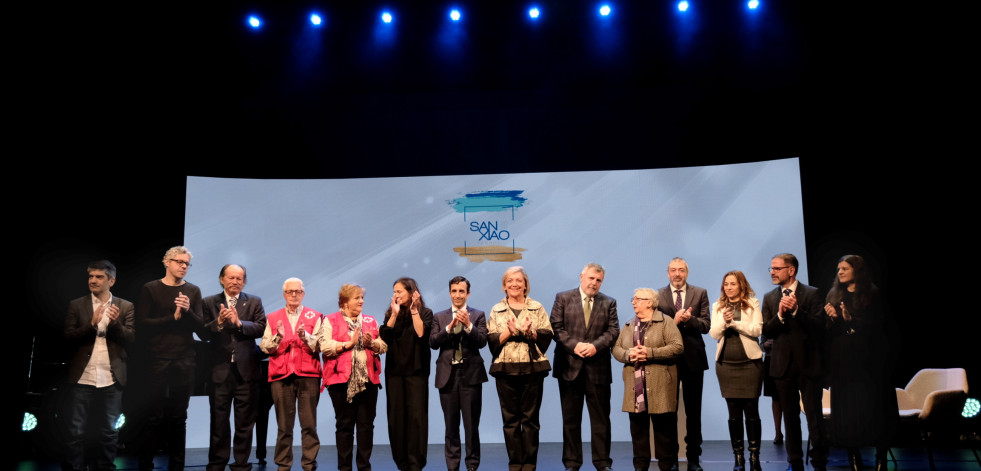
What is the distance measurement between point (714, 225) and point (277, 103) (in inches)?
180

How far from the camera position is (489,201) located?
7.95 meters

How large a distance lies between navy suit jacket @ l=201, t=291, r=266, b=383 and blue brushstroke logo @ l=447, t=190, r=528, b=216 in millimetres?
2911

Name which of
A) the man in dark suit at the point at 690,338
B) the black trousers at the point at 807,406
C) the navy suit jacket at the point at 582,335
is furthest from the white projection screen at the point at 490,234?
the black trousers at the point at 807,406

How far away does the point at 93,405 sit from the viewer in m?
5.31

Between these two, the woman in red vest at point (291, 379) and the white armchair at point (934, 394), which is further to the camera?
the white armchair at point (934, 394)

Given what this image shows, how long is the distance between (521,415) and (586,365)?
551mm

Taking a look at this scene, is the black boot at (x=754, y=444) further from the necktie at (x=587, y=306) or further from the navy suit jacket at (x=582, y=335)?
the necktie at (x=587, y=306)

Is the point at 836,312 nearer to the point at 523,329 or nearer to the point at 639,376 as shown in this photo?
the point at 639,376

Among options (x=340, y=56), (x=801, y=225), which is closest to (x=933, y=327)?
(x=801, y=225)

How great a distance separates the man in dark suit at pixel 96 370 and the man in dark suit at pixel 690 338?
150 inches

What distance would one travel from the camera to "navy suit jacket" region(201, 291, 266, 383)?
539cm

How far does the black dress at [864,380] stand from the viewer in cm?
484

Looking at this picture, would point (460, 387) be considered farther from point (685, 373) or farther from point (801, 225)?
point (801, 225)

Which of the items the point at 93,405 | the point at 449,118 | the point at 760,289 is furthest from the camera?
the point at 449,118
